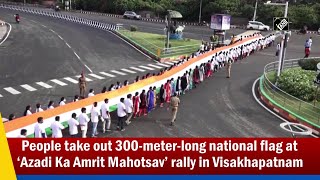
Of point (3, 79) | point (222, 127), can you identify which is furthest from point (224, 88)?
point (3, 79)

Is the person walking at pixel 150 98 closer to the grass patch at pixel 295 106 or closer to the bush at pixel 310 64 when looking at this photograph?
the grass patch at pixel 295 106

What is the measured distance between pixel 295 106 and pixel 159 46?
21.6 meters

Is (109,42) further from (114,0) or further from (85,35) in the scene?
(114,0)

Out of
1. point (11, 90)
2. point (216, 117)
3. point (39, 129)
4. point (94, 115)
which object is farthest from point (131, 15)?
point (39, 129)

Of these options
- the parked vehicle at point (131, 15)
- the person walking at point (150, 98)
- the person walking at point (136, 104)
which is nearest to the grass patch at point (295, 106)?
the person walking at point (150, 98)

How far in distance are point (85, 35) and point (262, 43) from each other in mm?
19882

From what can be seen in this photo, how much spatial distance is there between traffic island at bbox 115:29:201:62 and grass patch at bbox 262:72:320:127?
542 inches

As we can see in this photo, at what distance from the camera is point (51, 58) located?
3397 cm

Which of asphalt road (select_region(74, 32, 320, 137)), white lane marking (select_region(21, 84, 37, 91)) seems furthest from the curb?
white lane marking (select_region(21, 84, 37, 91))

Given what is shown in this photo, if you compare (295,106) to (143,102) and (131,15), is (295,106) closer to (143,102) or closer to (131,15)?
(143,102)

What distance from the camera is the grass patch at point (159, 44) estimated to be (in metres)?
37.5

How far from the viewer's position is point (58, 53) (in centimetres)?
3634
